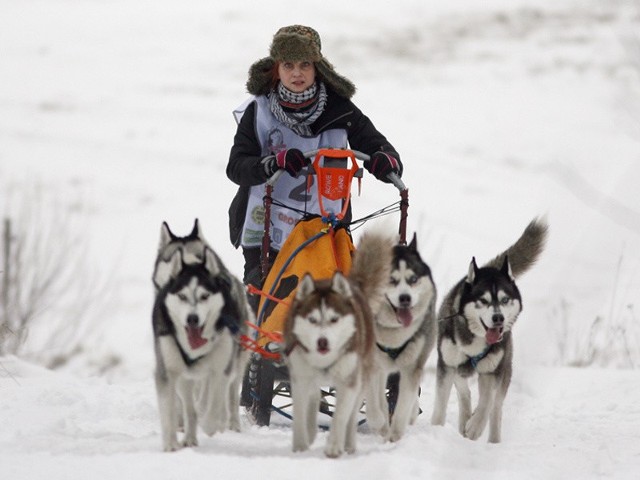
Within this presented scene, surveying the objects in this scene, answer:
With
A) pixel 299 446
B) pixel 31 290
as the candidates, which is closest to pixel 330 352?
pixel 299 446

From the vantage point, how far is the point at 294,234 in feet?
13.8

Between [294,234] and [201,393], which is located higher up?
[294,234]

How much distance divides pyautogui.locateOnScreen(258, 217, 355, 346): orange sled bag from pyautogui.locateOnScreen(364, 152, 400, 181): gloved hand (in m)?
0.30

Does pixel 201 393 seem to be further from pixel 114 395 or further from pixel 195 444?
pixel 114 395

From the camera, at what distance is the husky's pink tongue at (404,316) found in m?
3.93

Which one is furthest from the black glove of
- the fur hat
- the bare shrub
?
the bare shrub

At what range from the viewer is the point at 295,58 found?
4.36m

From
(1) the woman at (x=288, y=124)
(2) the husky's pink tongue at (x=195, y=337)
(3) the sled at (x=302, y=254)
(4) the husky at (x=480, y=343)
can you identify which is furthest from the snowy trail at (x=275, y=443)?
(1) the woman at (x=288, y=124)

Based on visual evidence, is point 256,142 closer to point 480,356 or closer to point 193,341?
point 480,356

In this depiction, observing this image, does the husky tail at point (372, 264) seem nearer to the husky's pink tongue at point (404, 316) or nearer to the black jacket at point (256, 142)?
the husky's pink tongue at point (404, 316)

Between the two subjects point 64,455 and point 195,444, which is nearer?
point 64,455

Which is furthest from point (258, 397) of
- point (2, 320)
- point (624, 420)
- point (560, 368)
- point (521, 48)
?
point (521, 48)

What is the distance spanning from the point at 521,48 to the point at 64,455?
17.3 metres

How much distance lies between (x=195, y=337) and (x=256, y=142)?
5.16ft
